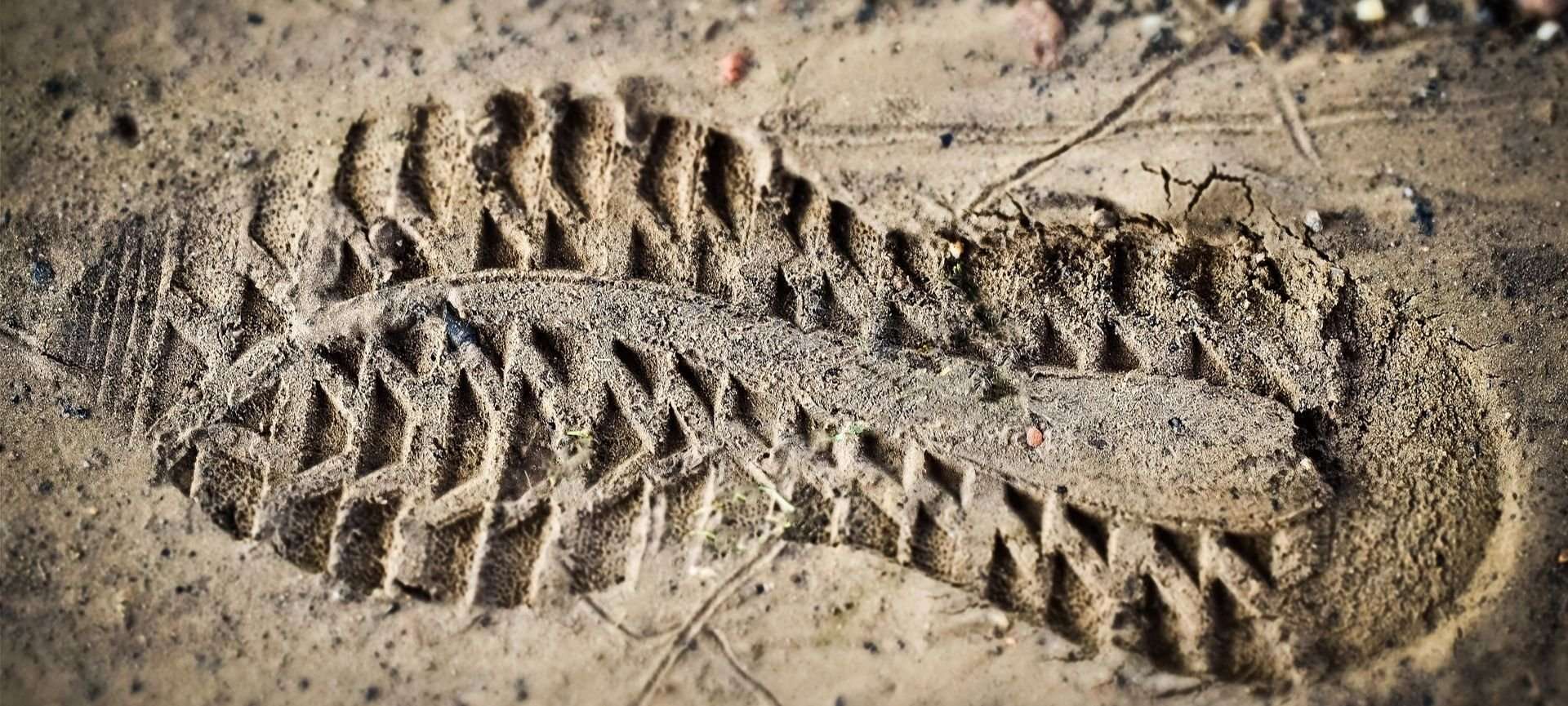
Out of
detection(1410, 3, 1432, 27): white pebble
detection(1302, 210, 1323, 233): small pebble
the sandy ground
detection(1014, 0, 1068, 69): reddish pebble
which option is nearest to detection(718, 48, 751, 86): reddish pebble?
the sandy ground

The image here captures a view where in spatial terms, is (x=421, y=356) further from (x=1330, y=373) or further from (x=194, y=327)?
(x=1330, y=373)

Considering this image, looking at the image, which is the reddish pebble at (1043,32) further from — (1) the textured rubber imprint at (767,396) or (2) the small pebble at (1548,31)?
(2) the small pebble at (1548,31)

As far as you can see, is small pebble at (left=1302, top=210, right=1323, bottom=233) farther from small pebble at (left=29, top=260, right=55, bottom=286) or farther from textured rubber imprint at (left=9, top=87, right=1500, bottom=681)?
small pebble at (left=29, top=260, right=55, bottom=286)

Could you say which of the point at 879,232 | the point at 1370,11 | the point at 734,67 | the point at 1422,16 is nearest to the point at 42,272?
the point at 734,67

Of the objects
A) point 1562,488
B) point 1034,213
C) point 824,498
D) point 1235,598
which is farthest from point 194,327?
point 1562,488

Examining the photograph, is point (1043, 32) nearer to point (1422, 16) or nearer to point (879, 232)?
point (879, 232)

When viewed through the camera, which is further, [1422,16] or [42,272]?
[42,272]
